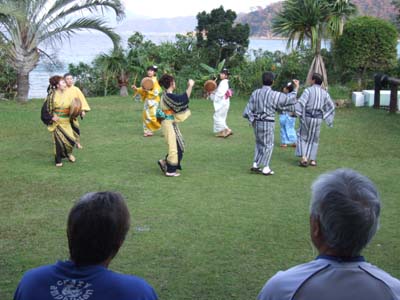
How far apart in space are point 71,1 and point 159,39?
→ 20.0 ft

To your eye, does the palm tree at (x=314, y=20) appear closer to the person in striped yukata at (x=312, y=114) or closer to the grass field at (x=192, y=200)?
the grass field at (x=192, y=200)

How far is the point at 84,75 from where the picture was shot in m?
21.8

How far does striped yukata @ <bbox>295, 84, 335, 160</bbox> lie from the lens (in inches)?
401

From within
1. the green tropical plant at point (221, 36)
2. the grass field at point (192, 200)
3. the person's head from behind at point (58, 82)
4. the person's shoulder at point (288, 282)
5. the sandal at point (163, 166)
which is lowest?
the grass field at point (192, 200)

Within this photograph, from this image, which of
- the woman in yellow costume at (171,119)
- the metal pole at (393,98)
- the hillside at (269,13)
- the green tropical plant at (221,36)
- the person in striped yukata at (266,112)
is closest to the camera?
the woman in yellow costume at (171,119)

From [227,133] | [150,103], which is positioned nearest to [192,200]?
[227,133]

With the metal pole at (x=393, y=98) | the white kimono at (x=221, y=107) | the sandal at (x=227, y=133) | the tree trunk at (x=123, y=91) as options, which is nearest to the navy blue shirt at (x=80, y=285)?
the sandal at (x=227, y=133)

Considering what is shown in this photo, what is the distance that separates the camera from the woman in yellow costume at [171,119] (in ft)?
31.2

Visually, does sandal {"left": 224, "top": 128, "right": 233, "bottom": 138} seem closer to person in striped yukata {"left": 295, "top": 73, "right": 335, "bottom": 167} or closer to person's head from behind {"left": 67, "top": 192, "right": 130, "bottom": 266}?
person in striped yukata {"left": 295, "top": 73, "right": 335, "bottom": 167}

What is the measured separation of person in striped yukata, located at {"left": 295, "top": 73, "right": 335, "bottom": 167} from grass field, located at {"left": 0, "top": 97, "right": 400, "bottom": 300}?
0.29 m

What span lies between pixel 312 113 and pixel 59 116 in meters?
4.24

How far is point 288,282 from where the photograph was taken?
93.7 inches

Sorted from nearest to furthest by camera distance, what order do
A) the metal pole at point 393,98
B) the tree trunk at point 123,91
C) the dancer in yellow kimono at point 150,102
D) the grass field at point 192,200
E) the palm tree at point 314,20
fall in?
the grass field at point 192,200
the dancer in yellow kimono at point 150,102
the metal pole at point 393,98
the palm tree at point 314,20
the tree trunk at point 123,91

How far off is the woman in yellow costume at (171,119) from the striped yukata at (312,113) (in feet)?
6.64
